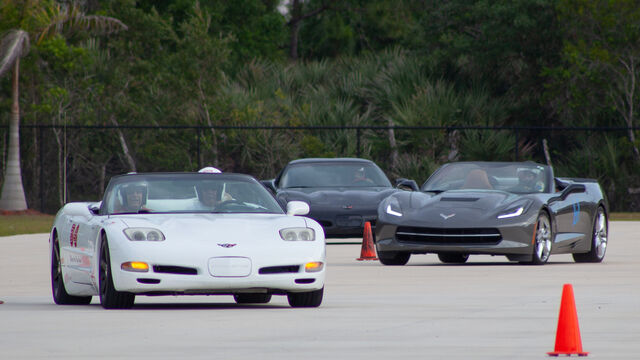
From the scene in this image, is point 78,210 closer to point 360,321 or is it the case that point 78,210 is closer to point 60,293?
point 60,293

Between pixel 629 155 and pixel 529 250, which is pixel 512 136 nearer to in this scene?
pixel 629 155

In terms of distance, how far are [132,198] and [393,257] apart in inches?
232

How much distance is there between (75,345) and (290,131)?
Result: 28.1 metres

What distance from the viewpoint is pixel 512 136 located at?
3759cm

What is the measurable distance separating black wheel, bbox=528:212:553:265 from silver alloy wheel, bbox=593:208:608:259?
113cm

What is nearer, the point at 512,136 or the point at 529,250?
the point at 529,250

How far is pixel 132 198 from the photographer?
12352 mm

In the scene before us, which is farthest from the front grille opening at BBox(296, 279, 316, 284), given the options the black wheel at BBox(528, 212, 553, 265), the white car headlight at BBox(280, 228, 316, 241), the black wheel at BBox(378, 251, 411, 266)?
the black wheel at BBox(528, 212, 553, 265)

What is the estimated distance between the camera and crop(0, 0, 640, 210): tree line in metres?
36.0

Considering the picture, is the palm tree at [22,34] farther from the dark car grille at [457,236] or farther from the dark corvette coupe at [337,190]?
the dark car grille at [457,236]

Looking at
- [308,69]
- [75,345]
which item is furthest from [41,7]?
[75,345]

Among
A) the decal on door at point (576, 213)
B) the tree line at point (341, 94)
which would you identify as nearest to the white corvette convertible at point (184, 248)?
the decal on door at point (576, 213)

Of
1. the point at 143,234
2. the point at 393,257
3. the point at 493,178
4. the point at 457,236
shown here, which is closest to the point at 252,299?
the point at 143,234

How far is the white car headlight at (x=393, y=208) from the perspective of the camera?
17.4m
